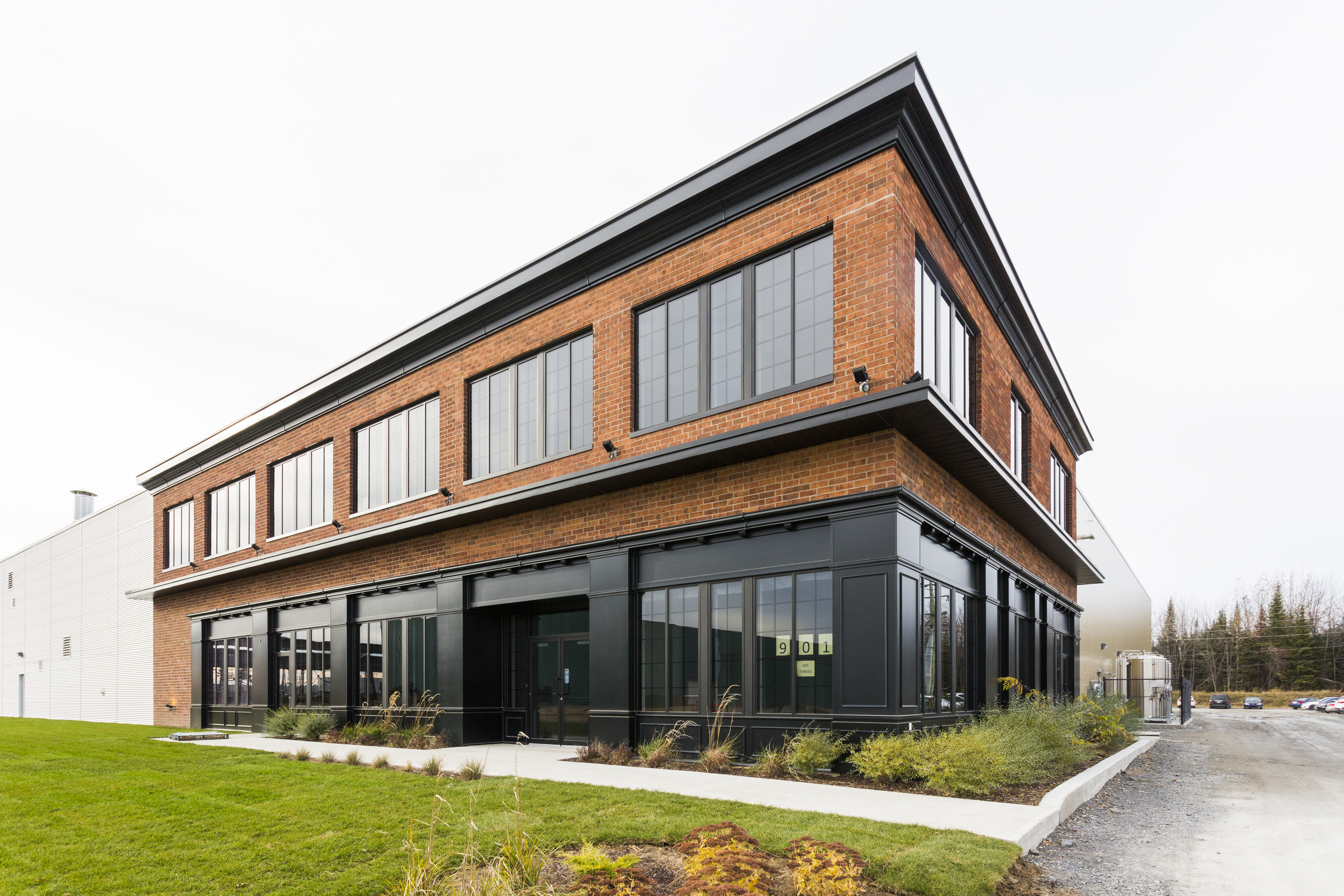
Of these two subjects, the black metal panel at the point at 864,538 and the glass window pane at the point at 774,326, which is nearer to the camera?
the black metal panel at the point at 864,538

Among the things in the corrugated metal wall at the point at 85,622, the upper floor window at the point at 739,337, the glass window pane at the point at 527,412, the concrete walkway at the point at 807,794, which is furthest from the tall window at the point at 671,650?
the corrugated metal wall at the point at 85,622

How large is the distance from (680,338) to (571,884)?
33.9 feet

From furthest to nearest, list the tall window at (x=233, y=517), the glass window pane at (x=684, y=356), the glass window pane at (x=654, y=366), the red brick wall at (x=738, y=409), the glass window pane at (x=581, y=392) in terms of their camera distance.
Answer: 1. the tall window at (x=233, y=517)
2. the glass window pane at (x=581, y=392)
3. the glass window pane at (x=654, y=366)
4. the glass window pane at (x=684, y=356)
5. the red brick wall at (x=738, y=409)

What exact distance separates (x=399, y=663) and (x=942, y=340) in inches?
549

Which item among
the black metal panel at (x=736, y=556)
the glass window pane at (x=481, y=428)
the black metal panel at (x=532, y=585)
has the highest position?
the glass window pane at (x=481, y=428)

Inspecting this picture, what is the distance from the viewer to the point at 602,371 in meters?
16.3

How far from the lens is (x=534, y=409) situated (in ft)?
59.4

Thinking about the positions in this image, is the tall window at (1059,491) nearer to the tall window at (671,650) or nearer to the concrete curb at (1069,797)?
the concrete curb at (1069,797)

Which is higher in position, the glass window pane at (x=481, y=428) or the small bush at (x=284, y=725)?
the glass window pane at (x=481, y=428)

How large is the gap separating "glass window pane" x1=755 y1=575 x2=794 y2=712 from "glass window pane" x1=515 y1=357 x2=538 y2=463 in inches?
251

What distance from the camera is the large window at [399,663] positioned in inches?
773

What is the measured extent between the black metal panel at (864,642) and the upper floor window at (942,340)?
307cm

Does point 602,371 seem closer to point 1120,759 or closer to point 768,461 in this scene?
point 768,461

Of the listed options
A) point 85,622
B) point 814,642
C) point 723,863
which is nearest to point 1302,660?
point 814,642
